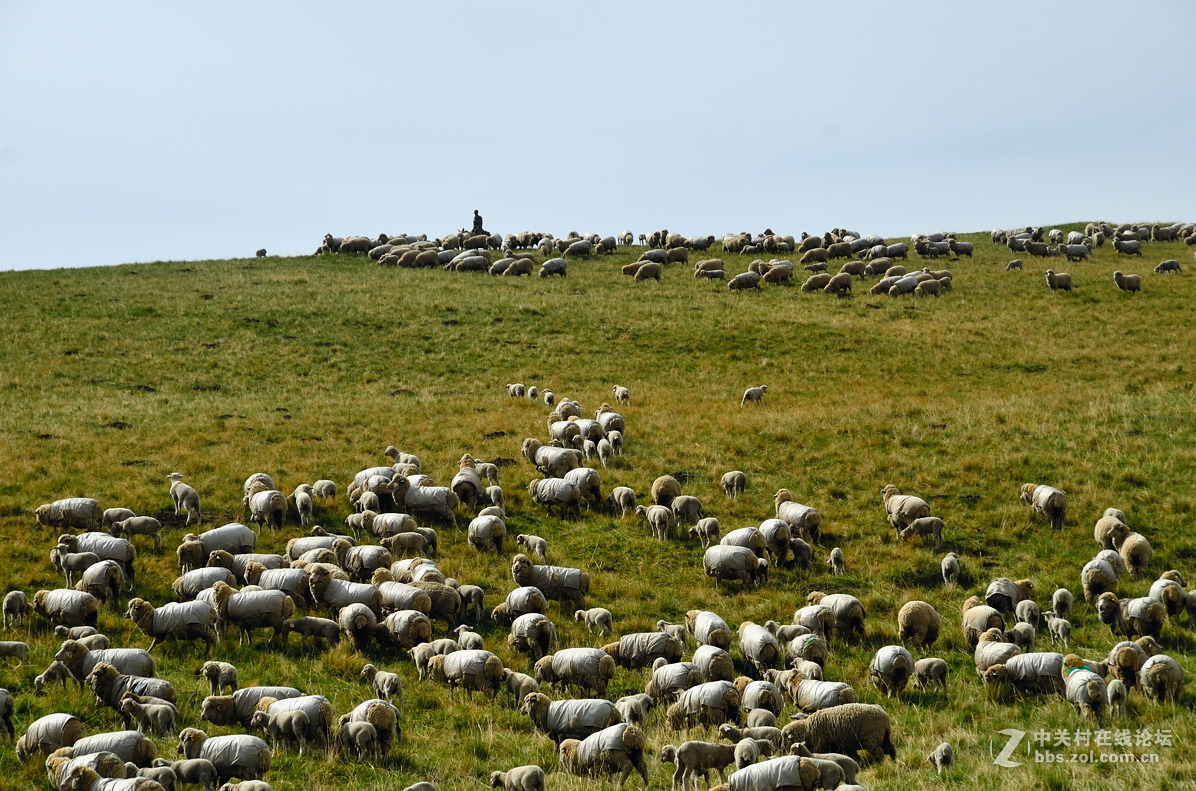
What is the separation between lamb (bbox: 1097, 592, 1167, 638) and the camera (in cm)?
1335

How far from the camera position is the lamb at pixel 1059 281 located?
41.8 meters

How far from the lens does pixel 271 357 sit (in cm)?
3497

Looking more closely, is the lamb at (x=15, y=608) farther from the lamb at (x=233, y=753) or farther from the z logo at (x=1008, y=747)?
the z logo at (x=1008, y=747)

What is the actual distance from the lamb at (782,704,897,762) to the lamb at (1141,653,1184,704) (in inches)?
134

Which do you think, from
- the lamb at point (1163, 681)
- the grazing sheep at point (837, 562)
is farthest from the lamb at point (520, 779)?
the grazing sheep at point (837, 562)

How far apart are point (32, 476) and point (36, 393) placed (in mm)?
10436

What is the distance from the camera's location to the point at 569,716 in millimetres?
10953

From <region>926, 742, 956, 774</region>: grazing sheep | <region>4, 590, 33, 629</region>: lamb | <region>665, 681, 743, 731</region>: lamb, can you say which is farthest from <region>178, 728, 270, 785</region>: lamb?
<region>926, 742, 956, 774</region>: grazing sheep

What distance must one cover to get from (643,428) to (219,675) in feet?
49.1

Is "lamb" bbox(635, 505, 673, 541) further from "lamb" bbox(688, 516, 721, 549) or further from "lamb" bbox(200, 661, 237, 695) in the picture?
"lamb" bbox(200, 661, 237, 695)

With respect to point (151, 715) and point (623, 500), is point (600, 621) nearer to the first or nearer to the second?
point (623, 500)

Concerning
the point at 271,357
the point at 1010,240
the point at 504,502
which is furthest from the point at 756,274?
the point at 504,502

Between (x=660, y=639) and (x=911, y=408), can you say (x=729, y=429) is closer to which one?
(x=911, y=408)

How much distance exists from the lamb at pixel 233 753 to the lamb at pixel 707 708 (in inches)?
184
